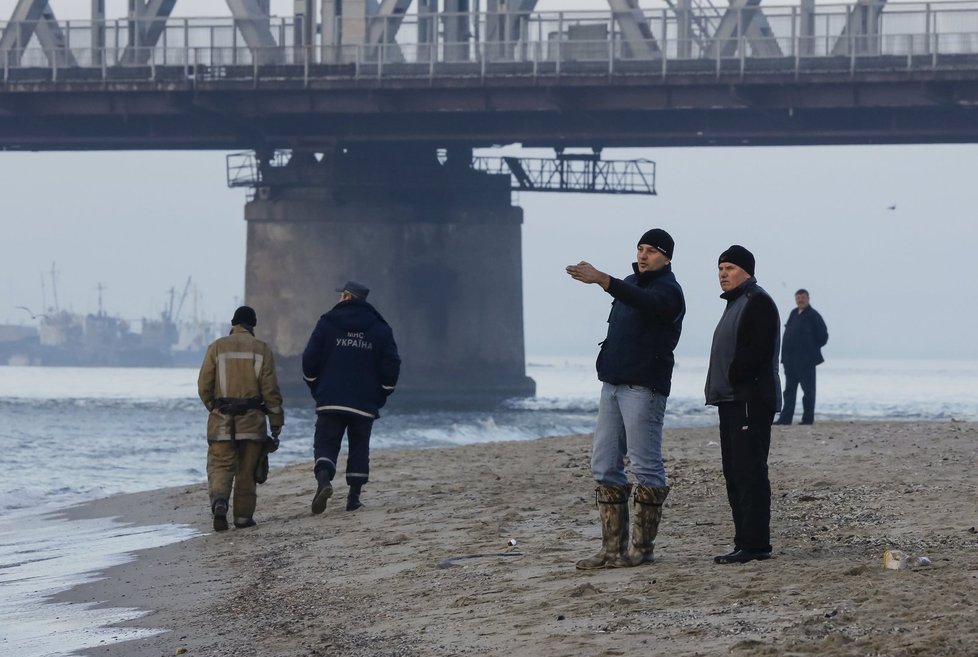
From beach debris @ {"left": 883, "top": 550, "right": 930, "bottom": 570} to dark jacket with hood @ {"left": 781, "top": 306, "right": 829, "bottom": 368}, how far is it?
514 inches

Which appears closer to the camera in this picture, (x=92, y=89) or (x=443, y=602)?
(x=443, y=602)

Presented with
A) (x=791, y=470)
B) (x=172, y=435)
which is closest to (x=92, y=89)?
(x=172, y=435)

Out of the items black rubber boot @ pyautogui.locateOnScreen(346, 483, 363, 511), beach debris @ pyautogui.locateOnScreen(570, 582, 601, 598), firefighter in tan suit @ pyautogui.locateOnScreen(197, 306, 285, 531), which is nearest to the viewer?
beach debris @ pyautogui.locateOnScreen(570, 582, 601, 598)

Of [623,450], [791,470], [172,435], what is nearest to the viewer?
[623,450]

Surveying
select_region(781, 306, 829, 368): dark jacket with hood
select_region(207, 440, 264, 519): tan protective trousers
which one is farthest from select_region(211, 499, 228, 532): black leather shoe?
select_region(781, 306, 829, 368): dark jacket with hood

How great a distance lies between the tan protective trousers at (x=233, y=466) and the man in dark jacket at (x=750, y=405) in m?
4.86

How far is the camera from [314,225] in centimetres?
5597

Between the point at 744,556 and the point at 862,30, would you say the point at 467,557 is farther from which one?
the point at 862,30

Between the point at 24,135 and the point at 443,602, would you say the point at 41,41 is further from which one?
the point at 443,602

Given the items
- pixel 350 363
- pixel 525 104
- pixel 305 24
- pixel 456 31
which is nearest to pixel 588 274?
pixel 350 363

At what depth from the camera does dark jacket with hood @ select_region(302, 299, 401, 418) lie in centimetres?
1266

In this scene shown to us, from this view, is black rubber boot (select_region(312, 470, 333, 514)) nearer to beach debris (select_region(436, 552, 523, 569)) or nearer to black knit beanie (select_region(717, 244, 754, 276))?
beach debris (select_region(436, 552, 523, 569))

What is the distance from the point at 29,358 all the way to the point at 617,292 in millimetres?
182512

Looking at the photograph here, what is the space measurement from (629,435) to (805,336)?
12.9 metres
